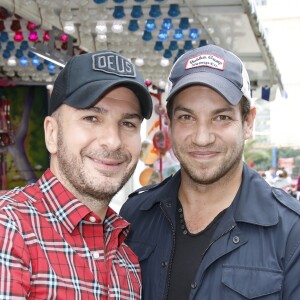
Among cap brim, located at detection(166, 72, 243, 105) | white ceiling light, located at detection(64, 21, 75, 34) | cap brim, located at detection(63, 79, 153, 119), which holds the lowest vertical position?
cap brim, located at detection(63, 79, 153, 119)

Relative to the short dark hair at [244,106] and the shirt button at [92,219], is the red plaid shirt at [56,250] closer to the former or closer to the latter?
the shirt button at [92,219]

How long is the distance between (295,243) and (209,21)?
3.10 metres

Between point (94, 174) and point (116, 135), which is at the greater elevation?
point (116, 135)

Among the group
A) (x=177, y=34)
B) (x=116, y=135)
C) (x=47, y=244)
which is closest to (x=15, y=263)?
(x=47, y=244)

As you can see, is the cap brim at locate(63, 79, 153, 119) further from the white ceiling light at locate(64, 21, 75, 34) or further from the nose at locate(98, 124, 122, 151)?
the white ceiling light at locate(64, 21, 75, 34)

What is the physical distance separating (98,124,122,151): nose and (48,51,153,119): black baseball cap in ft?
0.34

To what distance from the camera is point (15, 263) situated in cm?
130

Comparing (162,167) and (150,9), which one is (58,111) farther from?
(162,167)

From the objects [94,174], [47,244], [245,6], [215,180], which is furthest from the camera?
[245,6]

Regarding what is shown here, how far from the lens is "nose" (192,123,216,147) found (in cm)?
186

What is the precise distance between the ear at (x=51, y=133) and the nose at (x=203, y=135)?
517 mm

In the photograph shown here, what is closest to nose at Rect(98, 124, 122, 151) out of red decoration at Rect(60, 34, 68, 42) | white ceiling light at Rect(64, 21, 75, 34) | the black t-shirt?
the black t-shirt

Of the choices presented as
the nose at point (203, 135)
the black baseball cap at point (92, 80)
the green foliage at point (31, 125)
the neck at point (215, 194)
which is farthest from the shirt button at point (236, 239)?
the green foliage at point (31, 125)

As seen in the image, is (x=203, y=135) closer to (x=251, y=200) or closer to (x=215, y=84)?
(x=215, y=84)
